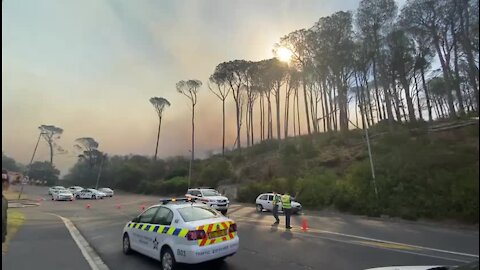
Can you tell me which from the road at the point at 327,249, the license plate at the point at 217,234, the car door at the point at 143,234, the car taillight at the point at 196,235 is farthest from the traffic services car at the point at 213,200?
the car taillight at the point at 196,235

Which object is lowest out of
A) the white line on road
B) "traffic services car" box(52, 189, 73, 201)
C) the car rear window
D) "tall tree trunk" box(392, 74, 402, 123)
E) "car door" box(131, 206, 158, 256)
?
the white line on road

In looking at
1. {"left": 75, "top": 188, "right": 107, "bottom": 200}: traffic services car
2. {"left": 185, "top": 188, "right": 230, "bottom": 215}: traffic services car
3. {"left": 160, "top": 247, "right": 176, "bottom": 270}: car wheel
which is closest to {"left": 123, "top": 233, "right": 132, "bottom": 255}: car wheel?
{"left": 160, "top": 247, "right": 176, "bottom": 270}: car wheel

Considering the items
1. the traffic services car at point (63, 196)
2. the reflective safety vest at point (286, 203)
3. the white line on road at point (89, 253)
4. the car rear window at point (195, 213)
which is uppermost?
the traffic services car at point (63, 196)

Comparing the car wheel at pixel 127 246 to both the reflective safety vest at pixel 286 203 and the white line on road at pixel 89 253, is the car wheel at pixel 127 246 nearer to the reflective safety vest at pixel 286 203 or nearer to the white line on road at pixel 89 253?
the white line on road at pixel 89 253

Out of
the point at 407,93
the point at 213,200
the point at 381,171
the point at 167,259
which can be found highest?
the point at 407,93

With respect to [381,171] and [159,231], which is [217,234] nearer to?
[159,231]

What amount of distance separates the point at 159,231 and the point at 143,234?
0.92 meters

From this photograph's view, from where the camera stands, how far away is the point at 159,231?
28.1ft

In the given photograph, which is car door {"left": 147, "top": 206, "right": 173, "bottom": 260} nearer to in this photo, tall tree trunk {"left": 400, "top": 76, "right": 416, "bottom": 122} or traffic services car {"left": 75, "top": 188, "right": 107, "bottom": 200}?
tall tree trunk {"left": 400, "top": 76, "right": 416, "bottom": 122}

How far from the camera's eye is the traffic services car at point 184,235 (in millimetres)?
7688

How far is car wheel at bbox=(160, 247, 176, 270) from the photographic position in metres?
7.88

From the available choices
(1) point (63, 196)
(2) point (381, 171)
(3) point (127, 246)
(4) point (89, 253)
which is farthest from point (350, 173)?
(1) point (63, 196)

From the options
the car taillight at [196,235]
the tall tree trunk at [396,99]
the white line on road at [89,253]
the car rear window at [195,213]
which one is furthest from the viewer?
the tall tree trunk at [396,99]

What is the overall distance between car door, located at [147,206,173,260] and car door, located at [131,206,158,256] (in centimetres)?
12
